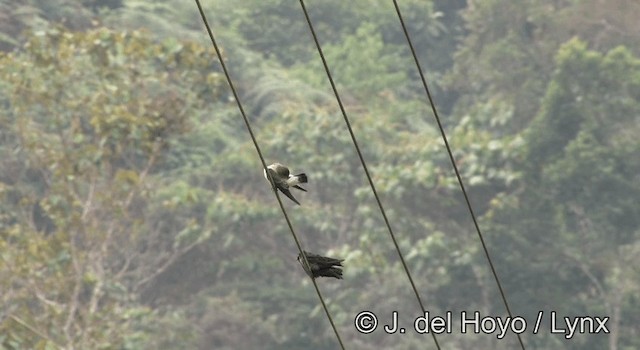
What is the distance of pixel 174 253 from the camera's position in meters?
14.2

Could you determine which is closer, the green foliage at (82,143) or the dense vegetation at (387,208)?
the green foliage at (82,143)

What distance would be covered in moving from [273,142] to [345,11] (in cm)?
600

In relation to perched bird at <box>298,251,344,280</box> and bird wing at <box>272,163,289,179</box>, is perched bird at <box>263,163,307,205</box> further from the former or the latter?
perched bird at <box>298,251,344,280</box>

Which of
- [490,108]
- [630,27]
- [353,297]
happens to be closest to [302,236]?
[353,297]

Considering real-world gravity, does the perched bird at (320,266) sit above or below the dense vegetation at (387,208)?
above
